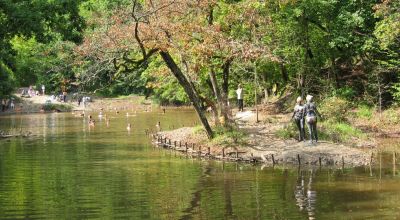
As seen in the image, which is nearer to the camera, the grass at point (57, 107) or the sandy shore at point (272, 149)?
the sandy shore at point (272, 149)

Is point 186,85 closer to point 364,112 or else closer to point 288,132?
point 288,132

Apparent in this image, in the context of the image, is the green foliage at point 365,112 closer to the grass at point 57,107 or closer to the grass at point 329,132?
the grass at point 329,132

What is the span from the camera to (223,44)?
2883cm

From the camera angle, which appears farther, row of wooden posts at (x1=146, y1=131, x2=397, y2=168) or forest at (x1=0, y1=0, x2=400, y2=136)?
forest at (x1=0, y1=0, x2=400, y2=136)

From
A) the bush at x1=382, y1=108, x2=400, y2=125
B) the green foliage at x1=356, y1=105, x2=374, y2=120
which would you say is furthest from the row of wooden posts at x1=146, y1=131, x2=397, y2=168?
the green foliage at x1=356, y1=105, x2=374, y2=120

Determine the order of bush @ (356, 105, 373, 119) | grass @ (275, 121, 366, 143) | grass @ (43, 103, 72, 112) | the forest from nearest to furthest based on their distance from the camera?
the forest → grass @ (275, 121, 366, 143) → bush @ (356, 105, 373, 119) → grass @ (43, 103, 72, 112)

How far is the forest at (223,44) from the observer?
24.5 m

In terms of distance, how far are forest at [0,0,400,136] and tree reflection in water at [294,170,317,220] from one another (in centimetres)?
931

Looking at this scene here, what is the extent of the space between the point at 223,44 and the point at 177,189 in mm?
11341

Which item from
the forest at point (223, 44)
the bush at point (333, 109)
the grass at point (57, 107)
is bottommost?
the bush at point (333, 109)

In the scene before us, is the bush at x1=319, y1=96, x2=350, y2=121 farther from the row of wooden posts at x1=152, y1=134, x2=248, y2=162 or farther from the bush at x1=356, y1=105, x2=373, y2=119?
the row of wooden posts at x1=152, y1=134, x2=248, y2=162

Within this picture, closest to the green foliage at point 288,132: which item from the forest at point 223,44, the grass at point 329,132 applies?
the grass at point 329,132

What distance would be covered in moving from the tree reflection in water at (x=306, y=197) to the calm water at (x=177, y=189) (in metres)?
0.03

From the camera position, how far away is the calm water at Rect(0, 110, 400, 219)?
50.9ft
